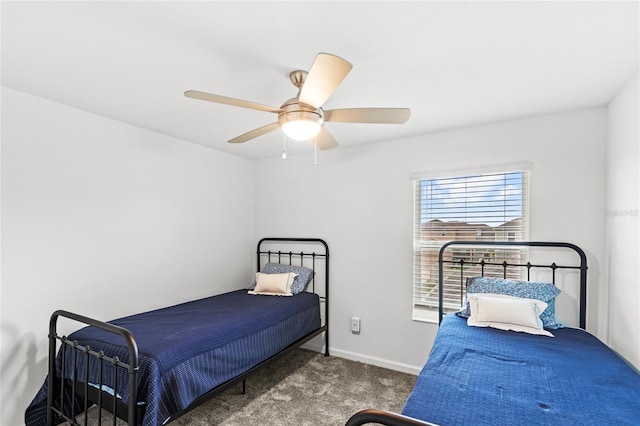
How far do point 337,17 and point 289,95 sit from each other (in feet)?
2.79

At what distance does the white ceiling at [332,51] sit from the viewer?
139cm

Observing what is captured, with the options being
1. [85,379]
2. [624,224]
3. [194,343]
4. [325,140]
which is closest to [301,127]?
[325,140]

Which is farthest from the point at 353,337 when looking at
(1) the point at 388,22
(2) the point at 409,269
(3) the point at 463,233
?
(1) the point at 388,22

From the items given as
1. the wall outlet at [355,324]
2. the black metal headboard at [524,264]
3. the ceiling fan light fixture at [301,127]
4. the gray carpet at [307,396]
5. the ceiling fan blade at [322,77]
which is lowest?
the gray carpet at [307,396]

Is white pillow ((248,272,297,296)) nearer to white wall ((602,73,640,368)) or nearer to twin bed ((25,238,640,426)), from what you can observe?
twin bed ((25,238,640,426))

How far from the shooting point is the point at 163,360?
6.15 feet

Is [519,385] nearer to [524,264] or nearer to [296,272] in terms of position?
[524,264]

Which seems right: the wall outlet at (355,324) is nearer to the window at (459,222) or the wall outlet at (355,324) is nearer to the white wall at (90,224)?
the window at (459,222)

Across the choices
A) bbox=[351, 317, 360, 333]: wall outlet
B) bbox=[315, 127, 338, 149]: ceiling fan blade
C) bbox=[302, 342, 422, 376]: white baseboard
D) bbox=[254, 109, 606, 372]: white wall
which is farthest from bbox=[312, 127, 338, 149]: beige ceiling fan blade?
bbox=[302, 342, 422, 376]: white baseboard

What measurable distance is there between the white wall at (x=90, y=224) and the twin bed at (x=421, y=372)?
0.25 meters

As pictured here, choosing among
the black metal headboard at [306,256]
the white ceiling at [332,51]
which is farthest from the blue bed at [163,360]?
the white ceiling at [332,51]

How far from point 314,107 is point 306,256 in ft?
7.85

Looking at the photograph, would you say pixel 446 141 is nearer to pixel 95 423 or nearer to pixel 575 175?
pixel 575 175

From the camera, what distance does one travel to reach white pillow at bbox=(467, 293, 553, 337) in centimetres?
222
